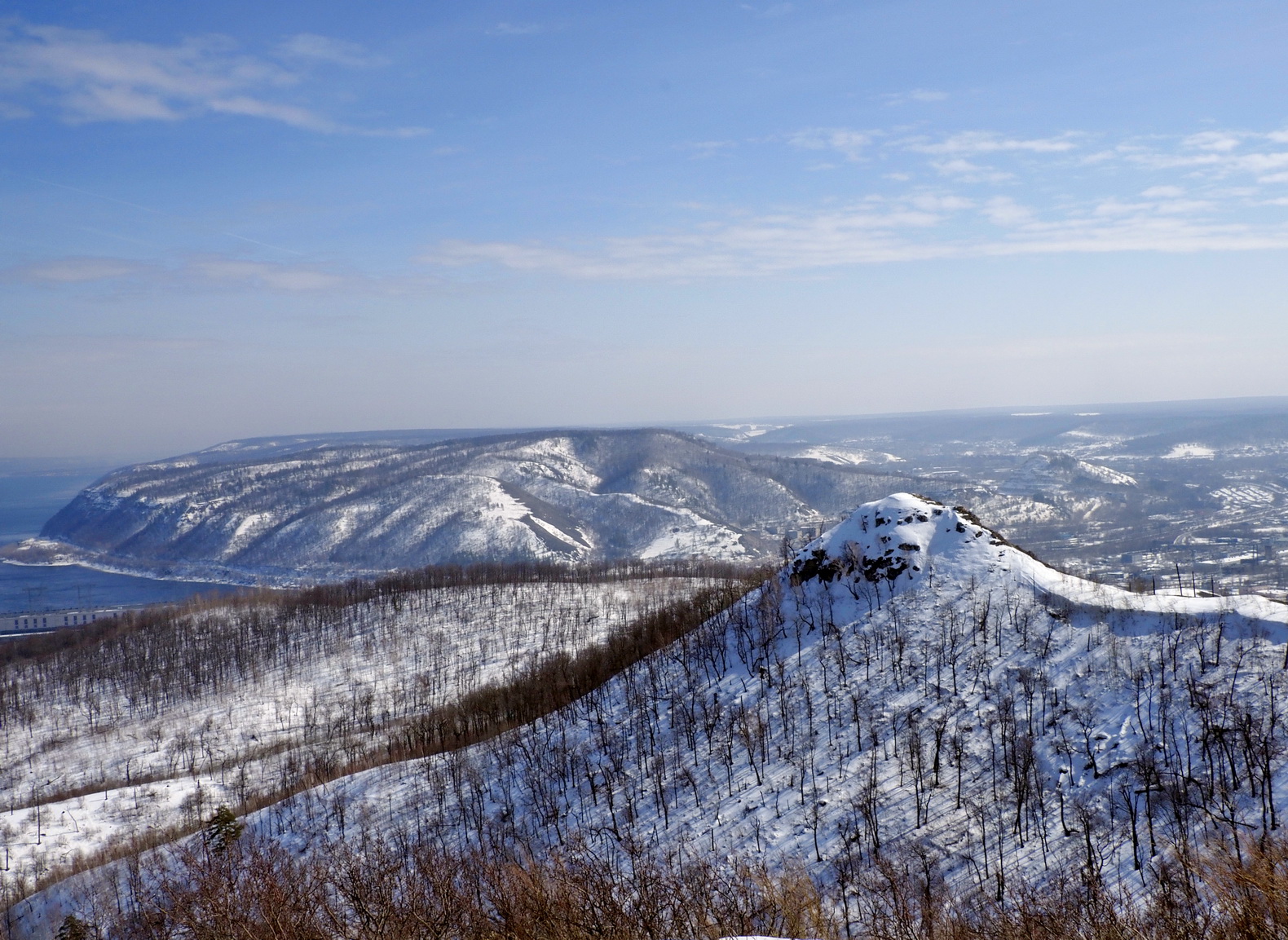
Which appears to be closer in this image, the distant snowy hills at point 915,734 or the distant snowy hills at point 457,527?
the distant snowy hills at point 915,734

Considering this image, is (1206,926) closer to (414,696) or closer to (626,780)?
(626,780)

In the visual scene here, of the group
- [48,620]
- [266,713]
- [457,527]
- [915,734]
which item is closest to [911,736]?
[915,734]

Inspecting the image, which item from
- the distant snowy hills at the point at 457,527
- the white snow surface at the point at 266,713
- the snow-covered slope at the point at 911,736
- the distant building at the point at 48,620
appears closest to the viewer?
the snow-covered slope at the point at 911,736

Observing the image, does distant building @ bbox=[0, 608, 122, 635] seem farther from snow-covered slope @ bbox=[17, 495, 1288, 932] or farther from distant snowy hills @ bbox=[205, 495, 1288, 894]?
distant snowy hills @ bbox=[205, 495, 1288, 894]

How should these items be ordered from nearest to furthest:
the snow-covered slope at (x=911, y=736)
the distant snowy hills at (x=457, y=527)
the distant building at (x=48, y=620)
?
the snow-covered slope at (x=911, y=736) < the distant building at (x=48, y=620) < the distant snowy hills at (x=457, y=527)

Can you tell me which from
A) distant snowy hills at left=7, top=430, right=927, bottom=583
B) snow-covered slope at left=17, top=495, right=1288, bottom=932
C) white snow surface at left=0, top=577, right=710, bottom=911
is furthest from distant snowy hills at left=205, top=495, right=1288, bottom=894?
distant snowy hills at left=7, top=430, right=927, bottom=583

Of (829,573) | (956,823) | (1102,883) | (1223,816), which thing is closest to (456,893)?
(956,823)

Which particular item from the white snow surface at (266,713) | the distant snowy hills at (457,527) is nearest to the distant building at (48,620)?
the distant snowy hills at (457,527)

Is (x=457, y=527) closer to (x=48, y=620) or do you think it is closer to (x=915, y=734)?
(x=48, y=620)

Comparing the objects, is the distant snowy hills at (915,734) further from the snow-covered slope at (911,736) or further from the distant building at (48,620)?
the distant building at (48,620)

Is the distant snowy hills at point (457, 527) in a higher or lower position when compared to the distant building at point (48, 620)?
higher
